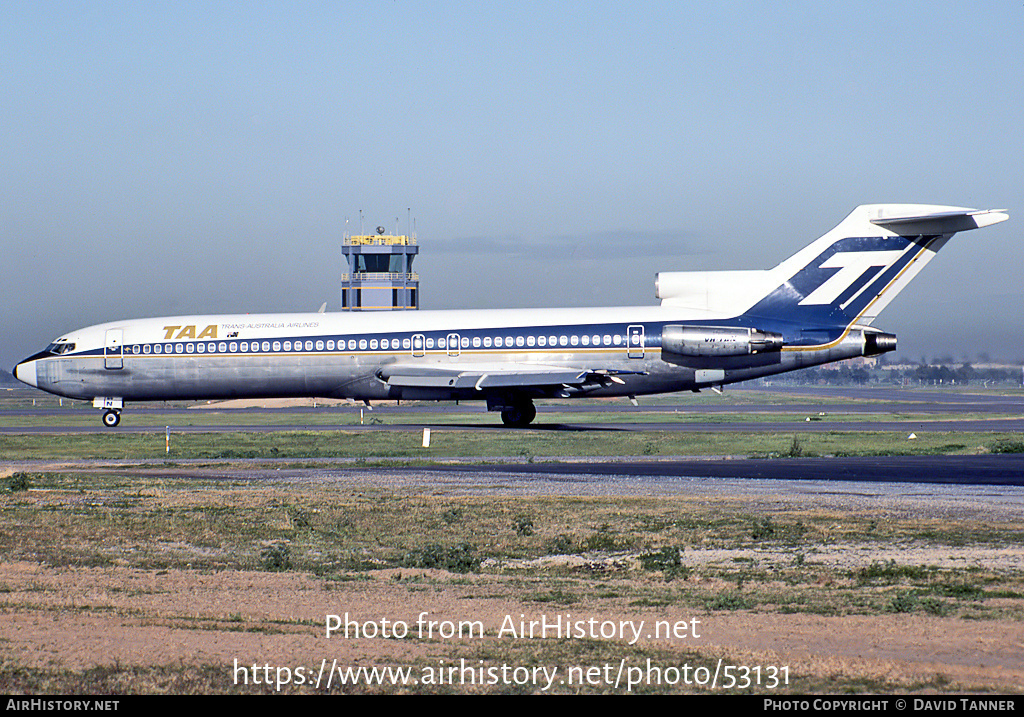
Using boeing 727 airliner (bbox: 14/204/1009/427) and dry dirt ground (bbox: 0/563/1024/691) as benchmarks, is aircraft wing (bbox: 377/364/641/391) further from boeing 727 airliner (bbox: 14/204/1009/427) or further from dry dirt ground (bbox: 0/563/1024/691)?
dry dirt ground (bbox: 0/563/1024/691)

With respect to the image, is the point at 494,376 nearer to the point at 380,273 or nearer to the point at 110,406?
the point at 110,406

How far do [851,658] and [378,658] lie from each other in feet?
13.0

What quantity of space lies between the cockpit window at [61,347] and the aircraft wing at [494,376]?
12.3 meters

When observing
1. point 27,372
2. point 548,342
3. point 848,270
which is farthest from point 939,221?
point 27,372

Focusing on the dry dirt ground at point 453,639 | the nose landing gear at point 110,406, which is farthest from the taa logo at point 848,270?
the nose landing gear at point 110,406

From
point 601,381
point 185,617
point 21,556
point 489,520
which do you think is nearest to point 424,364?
point 601,381

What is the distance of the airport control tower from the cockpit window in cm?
3183

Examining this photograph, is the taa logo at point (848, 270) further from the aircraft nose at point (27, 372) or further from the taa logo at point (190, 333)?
the aircraft nose at point (27, 372)

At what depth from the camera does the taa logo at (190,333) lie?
38.9m

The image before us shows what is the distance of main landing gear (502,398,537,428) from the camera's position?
1539 inches

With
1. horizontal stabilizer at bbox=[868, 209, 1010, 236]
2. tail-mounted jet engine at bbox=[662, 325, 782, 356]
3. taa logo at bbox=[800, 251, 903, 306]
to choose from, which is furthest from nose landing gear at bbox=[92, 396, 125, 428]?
horizontal stabilizer at bbox=[868, 209, 1010, 236]

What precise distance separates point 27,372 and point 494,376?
737 inches

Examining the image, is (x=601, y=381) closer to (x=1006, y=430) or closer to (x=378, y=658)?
(x=1006, y=430)

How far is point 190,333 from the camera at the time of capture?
39000 millimetres
